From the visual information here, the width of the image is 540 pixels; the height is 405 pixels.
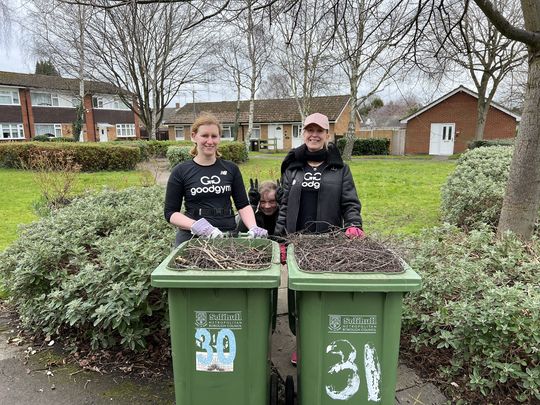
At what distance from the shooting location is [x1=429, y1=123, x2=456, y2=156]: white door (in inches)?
1044

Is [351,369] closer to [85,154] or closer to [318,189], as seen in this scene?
[318,189]

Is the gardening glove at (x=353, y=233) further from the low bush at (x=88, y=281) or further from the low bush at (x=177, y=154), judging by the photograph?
the low bush at (x=177, y=154)

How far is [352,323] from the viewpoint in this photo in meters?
1.88

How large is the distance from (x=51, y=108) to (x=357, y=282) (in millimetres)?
38380

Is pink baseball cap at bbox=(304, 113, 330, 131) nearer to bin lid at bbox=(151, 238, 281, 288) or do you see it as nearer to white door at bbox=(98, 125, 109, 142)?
bin lid at bbox=(151, 238, 281, 288)

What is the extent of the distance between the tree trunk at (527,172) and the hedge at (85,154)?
45.3 ft

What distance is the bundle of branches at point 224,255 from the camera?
2002 mm

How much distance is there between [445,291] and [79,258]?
2925 mm

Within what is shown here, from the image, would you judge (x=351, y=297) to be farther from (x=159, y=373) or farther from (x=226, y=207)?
(x=159, y=373)

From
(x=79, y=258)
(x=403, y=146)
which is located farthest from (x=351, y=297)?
(x=403, y=146)

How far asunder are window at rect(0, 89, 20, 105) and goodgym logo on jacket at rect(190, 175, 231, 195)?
35589 millimetres

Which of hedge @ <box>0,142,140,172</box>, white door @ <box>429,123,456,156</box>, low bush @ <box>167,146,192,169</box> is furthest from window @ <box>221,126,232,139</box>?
low bush @ <box>167,146,192,169</box>

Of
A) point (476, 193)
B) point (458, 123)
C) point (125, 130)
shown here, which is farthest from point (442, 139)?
point (125, 130)

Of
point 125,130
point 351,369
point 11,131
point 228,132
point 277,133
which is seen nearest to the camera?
point 351,369
